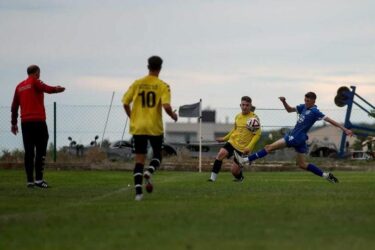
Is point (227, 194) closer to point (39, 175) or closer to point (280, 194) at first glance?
point (280, 194)

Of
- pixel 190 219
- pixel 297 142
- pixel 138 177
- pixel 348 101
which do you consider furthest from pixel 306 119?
pixel 348 101

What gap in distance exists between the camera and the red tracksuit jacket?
18969mm

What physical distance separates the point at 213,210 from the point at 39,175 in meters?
7.22

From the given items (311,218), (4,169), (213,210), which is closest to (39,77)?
(213,210)

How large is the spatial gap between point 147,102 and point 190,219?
3.95 meters

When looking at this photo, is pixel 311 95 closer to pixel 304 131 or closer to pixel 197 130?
pixel 304 131

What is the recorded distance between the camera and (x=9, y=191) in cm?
1766

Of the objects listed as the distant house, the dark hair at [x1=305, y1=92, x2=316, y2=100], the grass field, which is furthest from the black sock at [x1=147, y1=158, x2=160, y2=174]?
the distant house

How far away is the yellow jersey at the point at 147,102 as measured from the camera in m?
15.1

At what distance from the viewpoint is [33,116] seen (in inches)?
752

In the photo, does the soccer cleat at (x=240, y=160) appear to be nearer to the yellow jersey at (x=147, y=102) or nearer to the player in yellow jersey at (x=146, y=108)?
the player in yellow jersey at (x=146, y=108)

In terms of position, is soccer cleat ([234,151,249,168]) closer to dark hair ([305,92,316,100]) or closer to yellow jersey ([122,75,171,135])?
dark hair ([305,92,316,100])

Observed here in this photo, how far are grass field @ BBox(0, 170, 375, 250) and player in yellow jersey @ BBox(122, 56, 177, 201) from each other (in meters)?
0.74

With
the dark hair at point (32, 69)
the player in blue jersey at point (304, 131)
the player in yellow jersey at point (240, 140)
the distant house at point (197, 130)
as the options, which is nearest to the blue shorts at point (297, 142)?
the player in blue jersey at point (304, 131)
